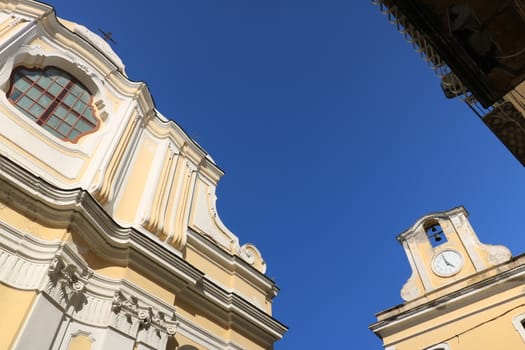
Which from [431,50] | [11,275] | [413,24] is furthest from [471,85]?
[11,275]

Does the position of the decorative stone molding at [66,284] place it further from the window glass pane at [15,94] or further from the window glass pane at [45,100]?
the window glass pane at [45,100]

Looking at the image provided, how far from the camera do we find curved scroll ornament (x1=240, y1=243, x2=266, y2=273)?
11.7 metres

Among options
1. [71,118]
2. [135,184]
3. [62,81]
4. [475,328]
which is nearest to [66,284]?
[135,184]

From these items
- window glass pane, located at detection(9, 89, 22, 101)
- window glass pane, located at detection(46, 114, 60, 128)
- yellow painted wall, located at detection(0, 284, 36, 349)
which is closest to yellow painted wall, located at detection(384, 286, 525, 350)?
yellow painted wall, located at detection(0, 284, 36, 349)

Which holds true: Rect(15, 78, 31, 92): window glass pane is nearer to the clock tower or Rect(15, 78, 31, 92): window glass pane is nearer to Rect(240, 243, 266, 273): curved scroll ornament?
Rect(240, 243, 266, 273): curved scroll ornament

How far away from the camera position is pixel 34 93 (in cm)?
977

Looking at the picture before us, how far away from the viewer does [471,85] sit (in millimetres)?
4961

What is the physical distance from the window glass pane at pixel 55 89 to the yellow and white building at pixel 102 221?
1.2 inches

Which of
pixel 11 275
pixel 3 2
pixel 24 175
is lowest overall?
pixel 11 275

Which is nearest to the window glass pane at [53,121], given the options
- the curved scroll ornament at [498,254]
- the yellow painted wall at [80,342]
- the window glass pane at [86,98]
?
the window glass pane at [86,98]

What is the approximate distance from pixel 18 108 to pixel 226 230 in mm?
5702

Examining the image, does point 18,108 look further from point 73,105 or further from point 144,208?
point 144,208

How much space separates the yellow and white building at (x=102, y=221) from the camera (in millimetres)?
6820

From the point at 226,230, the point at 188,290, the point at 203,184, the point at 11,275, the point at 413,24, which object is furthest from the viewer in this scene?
the point at 203,184
